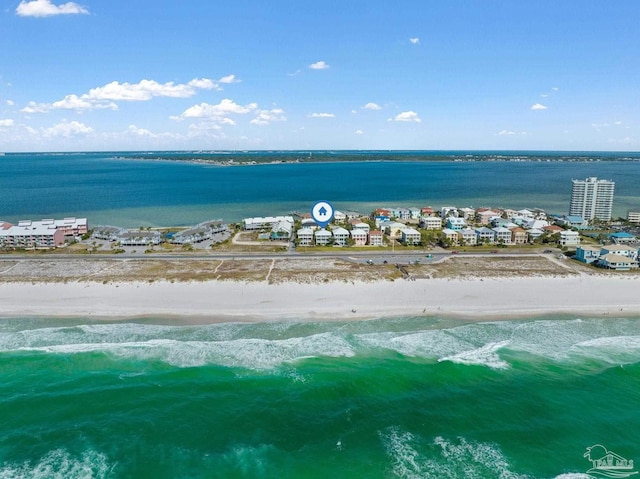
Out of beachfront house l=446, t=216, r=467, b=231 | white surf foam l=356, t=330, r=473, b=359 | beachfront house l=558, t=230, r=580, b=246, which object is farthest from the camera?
beachfront house l=446, t=216, r=467, b=231

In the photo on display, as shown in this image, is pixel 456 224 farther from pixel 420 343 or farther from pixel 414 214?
pixel 420 343

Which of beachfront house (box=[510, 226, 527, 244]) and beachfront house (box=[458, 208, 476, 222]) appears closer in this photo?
beachfront house (box=[510, 226, 527, 244])

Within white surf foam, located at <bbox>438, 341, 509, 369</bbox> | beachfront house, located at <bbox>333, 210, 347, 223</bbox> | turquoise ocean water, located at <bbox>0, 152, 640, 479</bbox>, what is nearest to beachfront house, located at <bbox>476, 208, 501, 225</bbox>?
beachfront house, located at <bbox>333, 210, 347, 223</bbox>

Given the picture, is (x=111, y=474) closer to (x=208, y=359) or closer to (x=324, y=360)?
(x=208, y=359)

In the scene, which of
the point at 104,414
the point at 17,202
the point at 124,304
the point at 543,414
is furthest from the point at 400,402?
the point at 17,202

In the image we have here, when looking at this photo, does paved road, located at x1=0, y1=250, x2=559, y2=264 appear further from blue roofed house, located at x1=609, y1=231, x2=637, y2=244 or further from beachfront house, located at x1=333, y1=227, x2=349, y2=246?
blue roofed house, located at x1=609, y1=231, x2=637, y2=244

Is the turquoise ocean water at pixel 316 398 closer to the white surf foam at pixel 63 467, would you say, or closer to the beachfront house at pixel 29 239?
the white surf foam at pixel 63 467
